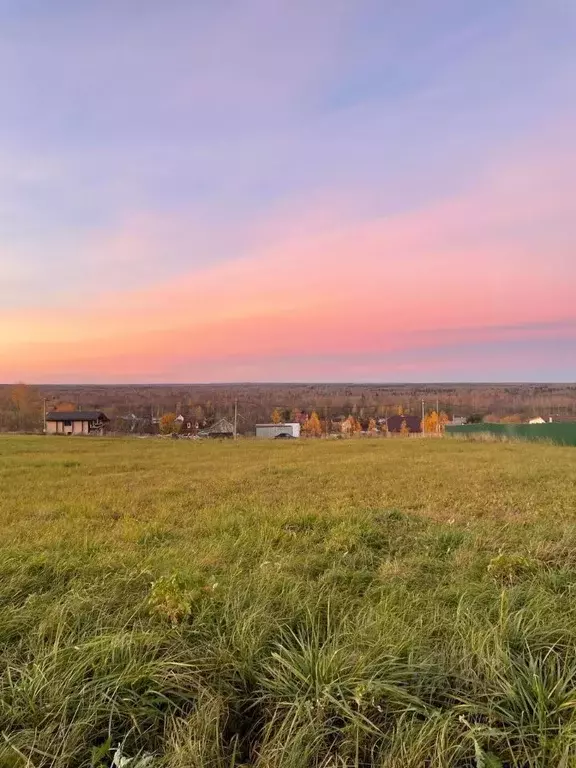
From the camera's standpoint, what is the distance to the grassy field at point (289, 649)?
6.43 feet

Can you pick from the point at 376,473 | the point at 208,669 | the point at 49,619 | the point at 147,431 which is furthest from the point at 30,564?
the point at 147,431

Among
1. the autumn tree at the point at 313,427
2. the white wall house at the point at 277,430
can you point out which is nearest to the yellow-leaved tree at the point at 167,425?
the white wall house at the point at 277,430

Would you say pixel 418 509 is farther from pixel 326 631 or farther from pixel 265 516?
pixel 326 631

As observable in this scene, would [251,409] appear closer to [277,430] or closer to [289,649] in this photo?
[277,430]

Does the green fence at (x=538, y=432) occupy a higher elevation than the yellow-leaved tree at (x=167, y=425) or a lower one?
higher

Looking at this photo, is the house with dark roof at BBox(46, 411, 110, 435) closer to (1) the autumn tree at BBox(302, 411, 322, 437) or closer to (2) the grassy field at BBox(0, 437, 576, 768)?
(1) the autumn tree at BBox(302, 411, 322, 437)

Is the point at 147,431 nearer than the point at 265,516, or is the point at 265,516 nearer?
the point at 265,516

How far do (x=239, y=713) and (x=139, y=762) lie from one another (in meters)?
0.51

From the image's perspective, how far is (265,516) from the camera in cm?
619

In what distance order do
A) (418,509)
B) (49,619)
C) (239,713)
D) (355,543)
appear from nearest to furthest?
(239,713)
(49,619)
(355,543)
(418,509)

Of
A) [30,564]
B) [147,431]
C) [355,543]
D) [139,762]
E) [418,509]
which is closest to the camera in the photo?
[139,762]

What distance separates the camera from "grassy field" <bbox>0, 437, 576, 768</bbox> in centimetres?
196

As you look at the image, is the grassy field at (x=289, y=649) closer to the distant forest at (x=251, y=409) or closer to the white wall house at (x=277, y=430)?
the distant forest at (x=251, y=409)

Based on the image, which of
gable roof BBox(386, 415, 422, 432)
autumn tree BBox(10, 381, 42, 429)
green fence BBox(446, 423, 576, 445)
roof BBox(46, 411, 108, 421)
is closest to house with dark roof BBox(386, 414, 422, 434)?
gable roof BBox(386, 415, 422, 432)
